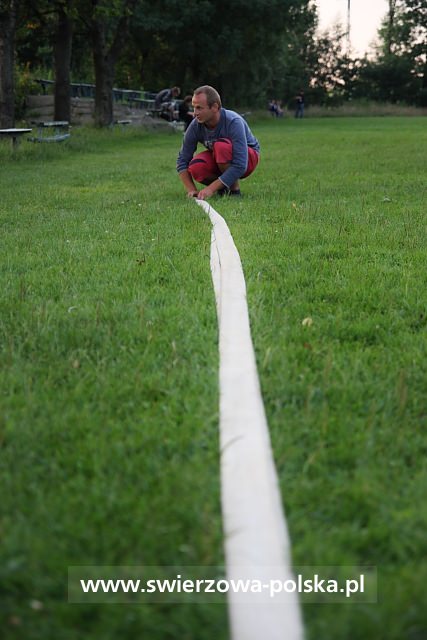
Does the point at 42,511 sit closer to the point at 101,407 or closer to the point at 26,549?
the point at 26,549

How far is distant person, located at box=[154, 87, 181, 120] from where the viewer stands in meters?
29.8

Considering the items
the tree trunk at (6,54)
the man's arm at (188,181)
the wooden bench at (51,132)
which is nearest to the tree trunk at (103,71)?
the wooden bench at (51,132)

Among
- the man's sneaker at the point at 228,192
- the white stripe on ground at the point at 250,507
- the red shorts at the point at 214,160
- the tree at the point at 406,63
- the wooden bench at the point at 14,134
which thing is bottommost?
the white stripe on ground at the point at 250,507

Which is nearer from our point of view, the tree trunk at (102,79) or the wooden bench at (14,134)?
the wooden bench at (14,134)

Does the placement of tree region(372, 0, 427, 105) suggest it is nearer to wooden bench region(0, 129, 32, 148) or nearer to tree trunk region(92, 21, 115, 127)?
tree trunk region(92, 21, 115, 127)

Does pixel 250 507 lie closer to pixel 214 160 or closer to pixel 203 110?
pixel 203 110

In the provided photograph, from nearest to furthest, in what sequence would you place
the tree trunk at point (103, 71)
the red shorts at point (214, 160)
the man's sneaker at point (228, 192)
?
the red shorts at point (214, 160) < the man's sneaker at point (228, 192) < the tree trunk at point (103, 71)

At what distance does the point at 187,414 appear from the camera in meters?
2.22

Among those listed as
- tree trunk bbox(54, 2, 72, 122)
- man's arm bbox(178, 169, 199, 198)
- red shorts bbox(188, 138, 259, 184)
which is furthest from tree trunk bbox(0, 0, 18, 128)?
man's arm bbox(178, 169, 199, 198)

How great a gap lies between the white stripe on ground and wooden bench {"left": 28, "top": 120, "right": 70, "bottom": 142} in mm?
15404

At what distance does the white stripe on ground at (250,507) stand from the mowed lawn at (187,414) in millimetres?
37

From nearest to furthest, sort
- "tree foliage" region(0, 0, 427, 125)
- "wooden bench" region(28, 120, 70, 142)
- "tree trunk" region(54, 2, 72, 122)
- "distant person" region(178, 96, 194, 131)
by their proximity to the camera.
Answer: "wooden bench" region(28, 120, 70, 142) → "tree foliage" region(0, 0, 427, 125) → "tree trunk" region(54, 2, 72, 122) → "distant person" region(178, 96, 194, 131)

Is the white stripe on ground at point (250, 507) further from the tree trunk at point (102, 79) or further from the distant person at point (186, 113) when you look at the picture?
the distant person at point (186, 113)

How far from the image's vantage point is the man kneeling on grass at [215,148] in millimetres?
7121
